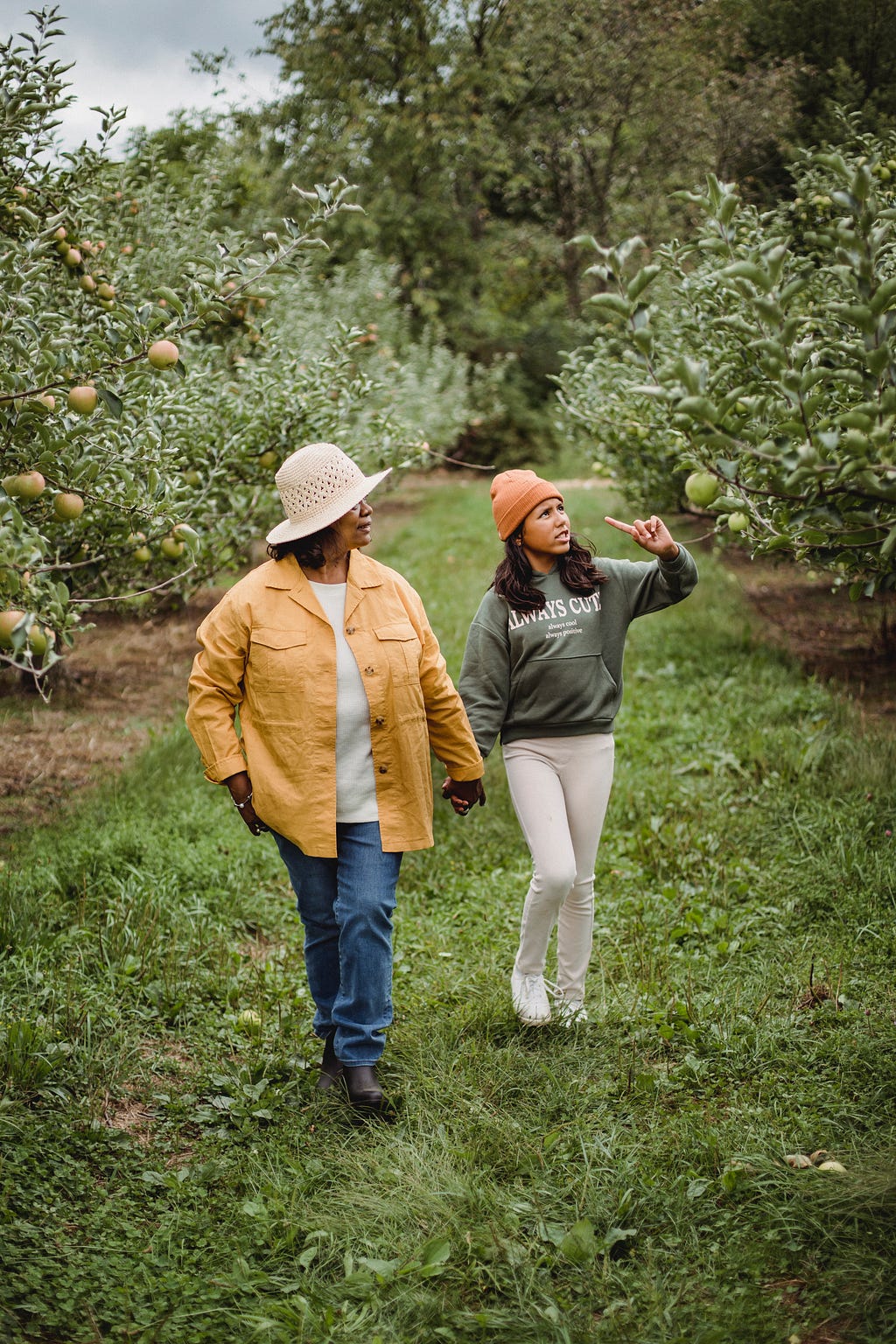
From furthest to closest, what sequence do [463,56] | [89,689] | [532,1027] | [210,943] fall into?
[463,56]
[89,689]
[210,943]
[532,1027]

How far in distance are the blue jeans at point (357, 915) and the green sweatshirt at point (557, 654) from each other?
1.74 ft

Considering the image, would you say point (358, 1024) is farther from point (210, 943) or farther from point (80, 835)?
point (80, 835)

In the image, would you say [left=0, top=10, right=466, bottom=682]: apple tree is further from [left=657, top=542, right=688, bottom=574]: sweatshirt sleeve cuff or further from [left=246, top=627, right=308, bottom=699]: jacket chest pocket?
→ [left=657, top=542, right=688, bottom=574]: sweatshirt sleeve cuff

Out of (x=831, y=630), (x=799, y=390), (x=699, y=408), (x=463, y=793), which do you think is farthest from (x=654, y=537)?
(x=831, y=630)

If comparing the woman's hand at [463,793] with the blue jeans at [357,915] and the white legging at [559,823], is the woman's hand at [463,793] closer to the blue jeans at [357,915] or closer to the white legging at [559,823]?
the white legging at [559,823]

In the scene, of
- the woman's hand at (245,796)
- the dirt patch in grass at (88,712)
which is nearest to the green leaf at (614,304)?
the woman's hand at (245,796)

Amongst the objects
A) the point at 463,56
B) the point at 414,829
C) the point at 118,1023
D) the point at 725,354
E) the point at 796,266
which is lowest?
the point at 118,1023

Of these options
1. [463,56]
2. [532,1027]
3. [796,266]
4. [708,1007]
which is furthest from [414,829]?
[463,56]

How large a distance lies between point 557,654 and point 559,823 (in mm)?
540

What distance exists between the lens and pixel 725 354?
4.76 m

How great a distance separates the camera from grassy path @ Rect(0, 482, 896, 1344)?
94.7 inches

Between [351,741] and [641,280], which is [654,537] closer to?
[351,741]

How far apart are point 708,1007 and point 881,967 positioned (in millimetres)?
694

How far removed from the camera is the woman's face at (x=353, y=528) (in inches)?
124
